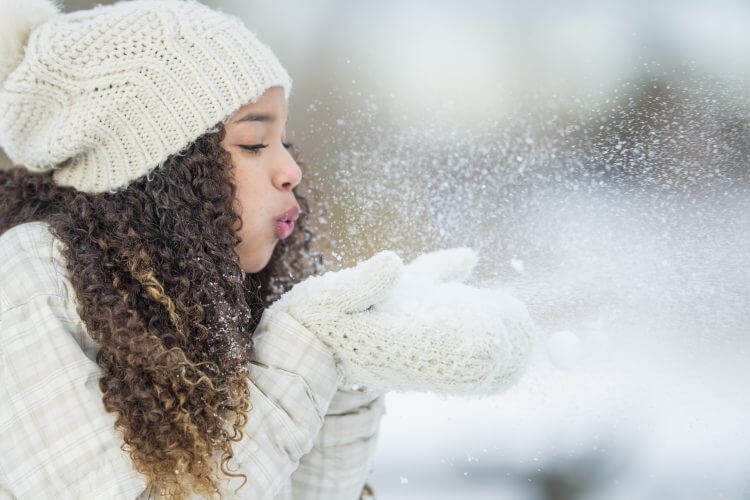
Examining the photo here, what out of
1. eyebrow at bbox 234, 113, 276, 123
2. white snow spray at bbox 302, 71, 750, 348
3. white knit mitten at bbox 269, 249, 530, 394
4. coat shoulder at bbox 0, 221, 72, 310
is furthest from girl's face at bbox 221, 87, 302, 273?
white snow spray at bbox 302, 71, 750, 348

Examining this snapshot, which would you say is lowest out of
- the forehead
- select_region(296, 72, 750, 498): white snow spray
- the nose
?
select_region(296, 72, 750, 498): white snow spray

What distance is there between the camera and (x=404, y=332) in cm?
91

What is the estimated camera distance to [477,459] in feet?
6.31

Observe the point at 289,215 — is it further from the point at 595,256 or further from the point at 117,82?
the point at 595,256

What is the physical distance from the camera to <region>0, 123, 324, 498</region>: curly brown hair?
865mm

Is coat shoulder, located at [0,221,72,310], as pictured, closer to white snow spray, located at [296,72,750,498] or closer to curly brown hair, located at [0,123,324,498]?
curly brown hair, located at [0,123,324,498]

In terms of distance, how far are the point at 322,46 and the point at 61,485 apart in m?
1.93

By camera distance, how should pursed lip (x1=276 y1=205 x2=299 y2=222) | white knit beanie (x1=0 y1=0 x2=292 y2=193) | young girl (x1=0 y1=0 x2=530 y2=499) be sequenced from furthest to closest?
pursed lip (x1=276 y1=205 x2=299 y2=222), white knit beanie (x1=0 y1=0 x2=292 y2=193), young girl (x1=0 y1=0 x2=530 y2=499)

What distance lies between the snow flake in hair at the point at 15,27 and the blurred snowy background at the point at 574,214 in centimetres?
80

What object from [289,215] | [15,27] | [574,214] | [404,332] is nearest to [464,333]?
[404,332]

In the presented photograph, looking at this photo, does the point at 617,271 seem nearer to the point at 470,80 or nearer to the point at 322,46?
the point at 470,80

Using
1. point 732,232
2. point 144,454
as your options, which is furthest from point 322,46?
point 144,454

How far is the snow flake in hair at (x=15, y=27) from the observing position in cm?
98

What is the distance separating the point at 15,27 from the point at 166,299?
0.45m
